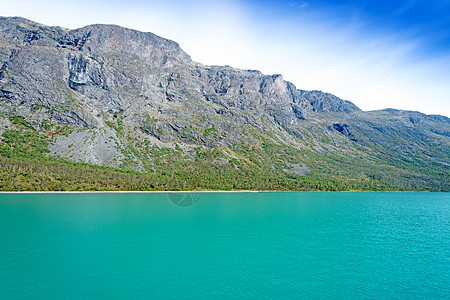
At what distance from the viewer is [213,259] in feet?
113

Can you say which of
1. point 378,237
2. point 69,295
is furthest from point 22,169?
point 378,237

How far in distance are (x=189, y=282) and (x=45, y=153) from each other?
145 metres

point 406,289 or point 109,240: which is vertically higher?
point 406,289

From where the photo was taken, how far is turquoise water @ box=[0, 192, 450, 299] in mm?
25688

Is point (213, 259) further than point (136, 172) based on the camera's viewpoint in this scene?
No

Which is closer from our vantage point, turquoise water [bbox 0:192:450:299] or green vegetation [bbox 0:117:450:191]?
turquoise water [bbox 0:192:450:299]

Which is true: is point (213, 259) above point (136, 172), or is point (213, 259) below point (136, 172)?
below

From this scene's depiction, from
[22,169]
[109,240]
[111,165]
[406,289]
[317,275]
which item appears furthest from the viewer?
[111,165]

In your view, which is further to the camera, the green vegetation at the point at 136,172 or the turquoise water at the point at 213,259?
the green vegetation at the point at 136,172

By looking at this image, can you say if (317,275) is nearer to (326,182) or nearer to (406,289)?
(406,289)

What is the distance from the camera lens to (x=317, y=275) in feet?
98.8

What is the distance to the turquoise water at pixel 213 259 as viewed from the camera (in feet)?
84.3

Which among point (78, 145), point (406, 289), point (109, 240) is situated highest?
point (78, 145)

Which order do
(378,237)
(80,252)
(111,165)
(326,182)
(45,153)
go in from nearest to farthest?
1. (80,252)
2. (378,237)
3. (45,153)
4. (111,165)
5. (326,182)
